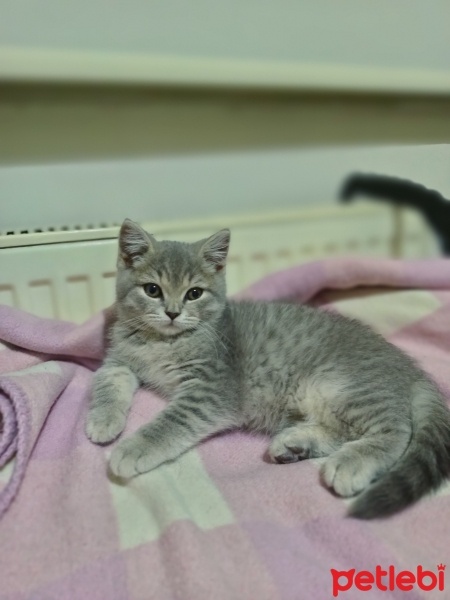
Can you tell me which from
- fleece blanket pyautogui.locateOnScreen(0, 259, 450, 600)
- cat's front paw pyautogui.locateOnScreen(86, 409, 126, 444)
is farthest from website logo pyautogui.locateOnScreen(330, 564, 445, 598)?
cat's front paw pyautogui.locateOnScreen(86, 409, 126, 444)

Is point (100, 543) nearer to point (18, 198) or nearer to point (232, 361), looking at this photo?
point (232, 361)

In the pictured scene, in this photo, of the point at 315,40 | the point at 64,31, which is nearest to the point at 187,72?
the point at 64,31

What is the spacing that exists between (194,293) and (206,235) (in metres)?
0.32

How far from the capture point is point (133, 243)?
96 cm

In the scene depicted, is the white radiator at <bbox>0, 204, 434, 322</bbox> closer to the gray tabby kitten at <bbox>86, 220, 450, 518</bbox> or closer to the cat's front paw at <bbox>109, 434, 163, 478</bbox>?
the gray tabby kitten at <bbox>86, 220, 450, 518</bbox>

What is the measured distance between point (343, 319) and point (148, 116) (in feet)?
2.21

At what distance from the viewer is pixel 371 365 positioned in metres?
0.90

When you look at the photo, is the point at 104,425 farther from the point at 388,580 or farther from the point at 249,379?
the point at 388,580

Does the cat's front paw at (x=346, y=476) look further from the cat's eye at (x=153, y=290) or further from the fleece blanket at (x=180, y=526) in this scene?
the cat's eye at (x=153, y=290)

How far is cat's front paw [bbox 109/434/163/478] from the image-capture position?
0.77 meters

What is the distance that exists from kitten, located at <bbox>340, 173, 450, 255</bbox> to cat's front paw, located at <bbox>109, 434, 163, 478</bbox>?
3.04ft

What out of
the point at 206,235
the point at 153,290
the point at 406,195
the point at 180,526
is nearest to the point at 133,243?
the point at 153,290

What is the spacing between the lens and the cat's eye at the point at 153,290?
96 centimetres

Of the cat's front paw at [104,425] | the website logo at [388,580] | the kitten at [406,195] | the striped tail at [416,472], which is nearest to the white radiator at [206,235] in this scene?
the kitten at [406,195]
